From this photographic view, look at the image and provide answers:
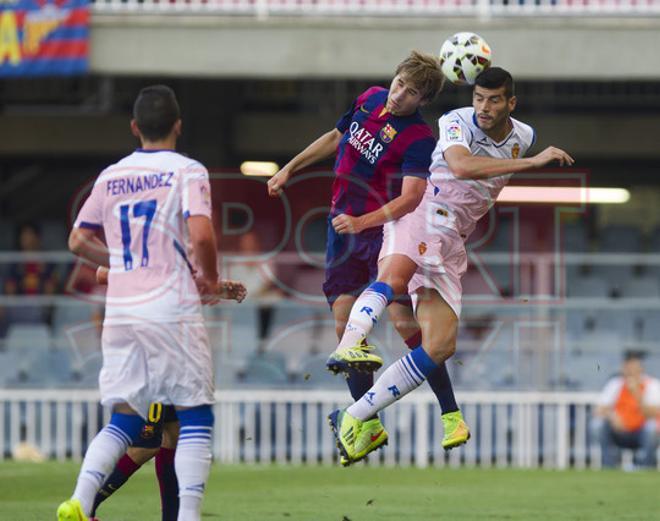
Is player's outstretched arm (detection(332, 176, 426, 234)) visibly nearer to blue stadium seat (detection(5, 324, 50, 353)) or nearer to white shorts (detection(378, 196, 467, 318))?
white shorts (detection(378, 196, 467, 318))

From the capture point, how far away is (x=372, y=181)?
9617 mm

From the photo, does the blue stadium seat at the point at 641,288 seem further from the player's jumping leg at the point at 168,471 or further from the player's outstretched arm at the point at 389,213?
the player's jumping leg at the point at 168,471

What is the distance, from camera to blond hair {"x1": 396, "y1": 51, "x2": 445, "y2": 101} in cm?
926

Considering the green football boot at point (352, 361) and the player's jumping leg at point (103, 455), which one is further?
the green football boot at point (352, 361)

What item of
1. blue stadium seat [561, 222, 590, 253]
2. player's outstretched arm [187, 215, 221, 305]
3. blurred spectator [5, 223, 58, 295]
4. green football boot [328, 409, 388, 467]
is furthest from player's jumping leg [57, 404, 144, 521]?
blue stadium seat [561, 222, 590, 253]

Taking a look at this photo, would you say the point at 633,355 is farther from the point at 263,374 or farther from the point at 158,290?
the point at 158,290

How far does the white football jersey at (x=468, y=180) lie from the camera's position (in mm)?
9414

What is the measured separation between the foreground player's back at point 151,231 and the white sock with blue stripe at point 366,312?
1.80 metres

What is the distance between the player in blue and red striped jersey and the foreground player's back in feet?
5.52

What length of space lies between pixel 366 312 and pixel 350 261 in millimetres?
680

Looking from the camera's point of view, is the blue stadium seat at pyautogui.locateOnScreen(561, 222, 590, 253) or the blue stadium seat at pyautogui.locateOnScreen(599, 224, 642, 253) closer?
the blue stadium seat at pyautogui.locateOnScreen(561, 222, 590, 253)

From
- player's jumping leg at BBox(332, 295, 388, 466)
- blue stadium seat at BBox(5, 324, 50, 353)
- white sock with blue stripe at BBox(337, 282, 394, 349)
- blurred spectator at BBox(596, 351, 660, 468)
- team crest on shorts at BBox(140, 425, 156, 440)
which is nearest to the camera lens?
team crest on shorts at BBox(140, 425, 156, 440)

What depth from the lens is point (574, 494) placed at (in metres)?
12.9

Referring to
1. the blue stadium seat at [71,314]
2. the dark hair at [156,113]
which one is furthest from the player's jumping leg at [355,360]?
the blue stadium seat at [71,314]
